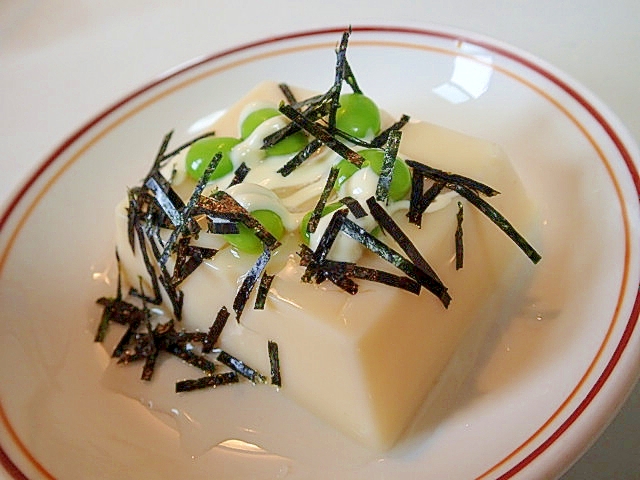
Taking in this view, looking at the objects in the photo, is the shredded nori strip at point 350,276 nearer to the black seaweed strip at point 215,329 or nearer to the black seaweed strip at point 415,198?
the black seaweed strip at point 415,198

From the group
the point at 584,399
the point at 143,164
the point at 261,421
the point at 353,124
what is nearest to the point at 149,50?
the point at 143,164

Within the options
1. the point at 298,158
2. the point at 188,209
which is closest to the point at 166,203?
the point at 188,209

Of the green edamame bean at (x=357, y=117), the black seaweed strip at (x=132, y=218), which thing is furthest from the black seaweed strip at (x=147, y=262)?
the green edamame bean at (x=357, y=117)

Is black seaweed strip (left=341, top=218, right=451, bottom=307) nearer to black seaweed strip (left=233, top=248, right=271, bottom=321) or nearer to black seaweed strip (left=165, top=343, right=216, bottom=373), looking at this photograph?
black seaweed strip (left=233, top=248, right=271, bottom=321)

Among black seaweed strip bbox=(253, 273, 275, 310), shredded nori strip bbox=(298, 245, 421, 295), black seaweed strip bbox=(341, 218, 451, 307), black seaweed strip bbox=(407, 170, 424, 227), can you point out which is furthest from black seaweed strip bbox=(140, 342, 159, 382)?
black seaweed strip bbox=(407, 170, 424, 227)

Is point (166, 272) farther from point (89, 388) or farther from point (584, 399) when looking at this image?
point (584, 399)
